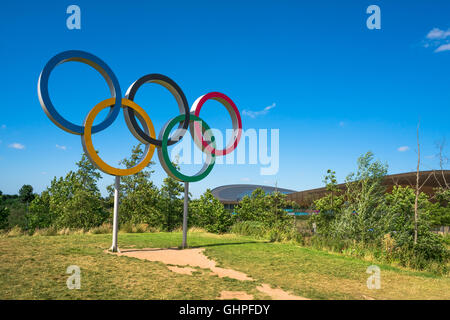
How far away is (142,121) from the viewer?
11.9 metres

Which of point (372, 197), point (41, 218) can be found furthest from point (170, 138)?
point (41, 218)

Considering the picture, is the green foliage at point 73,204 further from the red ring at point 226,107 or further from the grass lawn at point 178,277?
the red ring at point 226,107

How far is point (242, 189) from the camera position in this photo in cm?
8081

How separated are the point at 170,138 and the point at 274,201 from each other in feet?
33.1

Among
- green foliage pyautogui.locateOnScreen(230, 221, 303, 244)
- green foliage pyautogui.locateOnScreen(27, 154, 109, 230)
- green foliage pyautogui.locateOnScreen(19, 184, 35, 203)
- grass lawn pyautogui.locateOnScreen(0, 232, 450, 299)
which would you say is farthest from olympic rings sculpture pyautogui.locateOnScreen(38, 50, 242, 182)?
green foliage pyautogui.locateOnScreen(19, 184, 35, 203)

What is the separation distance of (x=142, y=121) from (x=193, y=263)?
564 cm

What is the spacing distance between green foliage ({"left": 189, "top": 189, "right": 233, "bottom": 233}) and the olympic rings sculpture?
24.7 ft

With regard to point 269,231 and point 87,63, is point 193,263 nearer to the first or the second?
point 87,63

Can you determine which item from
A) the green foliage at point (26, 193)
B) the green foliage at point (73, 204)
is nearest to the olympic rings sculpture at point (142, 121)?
the green foliage at point (73, 204)

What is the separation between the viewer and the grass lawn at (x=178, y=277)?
21.0ft

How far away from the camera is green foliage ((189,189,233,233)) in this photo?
19.8m

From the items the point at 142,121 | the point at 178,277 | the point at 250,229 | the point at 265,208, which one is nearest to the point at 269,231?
the point at 250,229

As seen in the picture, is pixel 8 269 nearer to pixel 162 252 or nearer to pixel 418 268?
pixel 162 252

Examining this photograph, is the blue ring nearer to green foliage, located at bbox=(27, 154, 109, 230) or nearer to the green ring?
the green ring
